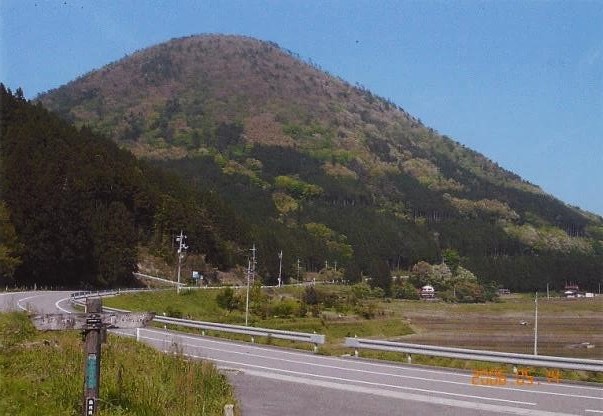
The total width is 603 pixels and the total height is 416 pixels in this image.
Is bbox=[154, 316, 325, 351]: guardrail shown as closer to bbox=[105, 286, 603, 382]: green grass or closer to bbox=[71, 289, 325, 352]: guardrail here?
bbox=[71, 289, 325, 352]: guardrail

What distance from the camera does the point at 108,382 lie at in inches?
405

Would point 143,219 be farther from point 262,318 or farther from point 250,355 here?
point 250,355

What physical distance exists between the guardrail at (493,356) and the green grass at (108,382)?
8.64 meters

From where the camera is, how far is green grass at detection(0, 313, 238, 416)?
354 inches

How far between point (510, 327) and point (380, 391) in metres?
44.3

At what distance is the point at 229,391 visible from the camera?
12.1 metres

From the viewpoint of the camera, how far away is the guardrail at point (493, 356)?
16500 millimetres

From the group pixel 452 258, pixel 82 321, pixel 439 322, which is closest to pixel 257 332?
pixel 82 321

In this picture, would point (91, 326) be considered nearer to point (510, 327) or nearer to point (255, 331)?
point (255, 331)

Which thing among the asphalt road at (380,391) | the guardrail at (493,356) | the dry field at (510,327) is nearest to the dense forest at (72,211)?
the dry field at (510,327)

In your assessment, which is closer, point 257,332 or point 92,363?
point 92,363

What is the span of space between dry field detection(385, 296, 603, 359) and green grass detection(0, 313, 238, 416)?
27.1 meters
